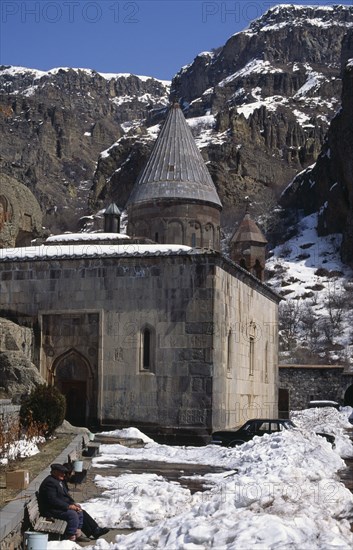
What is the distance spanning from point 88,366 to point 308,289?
4950 centimetres

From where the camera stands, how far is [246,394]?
2023cm

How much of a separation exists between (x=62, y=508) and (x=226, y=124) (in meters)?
106

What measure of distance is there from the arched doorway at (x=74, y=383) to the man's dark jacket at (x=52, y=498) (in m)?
10.2

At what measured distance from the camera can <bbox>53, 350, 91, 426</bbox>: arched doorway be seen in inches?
708

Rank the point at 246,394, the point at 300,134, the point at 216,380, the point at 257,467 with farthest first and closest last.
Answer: the point at 300,134 < the point at 246,394 < the point at 216,380 < the point at 257,467

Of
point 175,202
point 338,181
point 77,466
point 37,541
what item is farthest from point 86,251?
point 338,181

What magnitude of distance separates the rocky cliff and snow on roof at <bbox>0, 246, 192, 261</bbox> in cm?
3689

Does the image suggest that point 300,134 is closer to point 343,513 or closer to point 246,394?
point 246,394

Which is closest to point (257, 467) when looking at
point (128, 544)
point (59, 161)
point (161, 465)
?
point (161, 465)

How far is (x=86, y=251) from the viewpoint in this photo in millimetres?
18578

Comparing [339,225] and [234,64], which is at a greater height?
[234,64]

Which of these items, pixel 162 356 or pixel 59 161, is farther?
pixel 59 161

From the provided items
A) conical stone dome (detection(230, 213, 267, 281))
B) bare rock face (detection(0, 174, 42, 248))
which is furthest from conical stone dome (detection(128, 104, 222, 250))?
bare rock face (detection(0, 174, 42, 248))

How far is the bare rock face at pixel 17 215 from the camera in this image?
2173 cm
